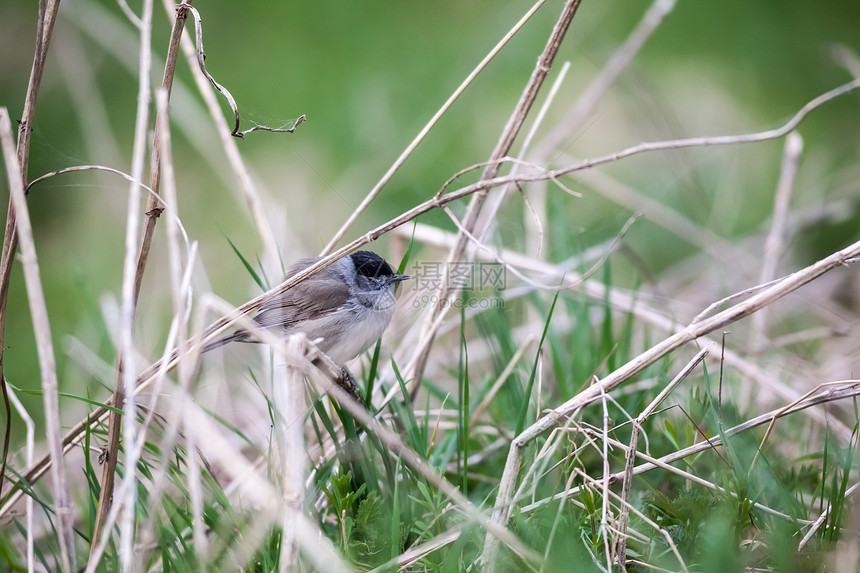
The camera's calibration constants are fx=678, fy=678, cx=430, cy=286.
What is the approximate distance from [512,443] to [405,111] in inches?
152

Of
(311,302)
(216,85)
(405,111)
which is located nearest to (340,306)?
(311,302)

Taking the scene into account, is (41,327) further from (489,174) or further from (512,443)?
(489,174)

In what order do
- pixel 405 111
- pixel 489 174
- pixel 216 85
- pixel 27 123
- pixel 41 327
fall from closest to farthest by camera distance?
pixel 41 327 → pixel 216 85 → pixel 27 123 → pixel 489 174 → pixel 405 111

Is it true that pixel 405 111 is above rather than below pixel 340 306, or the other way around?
above

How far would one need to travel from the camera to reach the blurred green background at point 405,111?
14.6 feet

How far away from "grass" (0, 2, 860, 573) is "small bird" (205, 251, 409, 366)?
0.16 metres

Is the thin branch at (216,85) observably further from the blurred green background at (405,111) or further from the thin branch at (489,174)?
the blurred green background at (405,111)

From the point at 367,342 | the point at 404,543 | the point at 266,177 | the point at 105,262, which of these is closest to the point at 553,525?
the point at 404,543

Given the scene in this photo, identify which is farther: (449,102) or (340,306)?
(340,306)

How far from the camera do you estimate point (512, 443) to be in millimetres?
1868

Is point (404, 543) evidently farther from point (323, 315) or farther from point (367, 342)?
point (323, 315)

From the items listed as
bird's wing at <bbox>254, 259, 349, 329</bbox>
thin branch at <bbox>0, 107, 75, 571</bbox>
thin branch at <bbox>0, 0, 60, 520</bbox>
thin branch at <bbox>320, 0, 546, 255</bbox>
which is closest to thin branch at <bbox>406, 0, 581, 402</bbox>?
thin branch at <bbox>320, 0, 546, 255</bbox>

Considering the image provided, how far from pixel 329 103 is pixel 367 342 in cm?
327

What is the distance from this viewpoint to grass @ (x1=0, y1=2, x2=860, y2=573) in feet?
5.50
